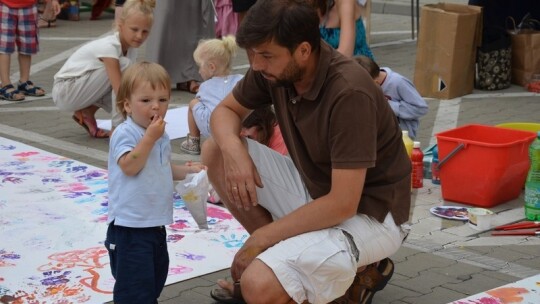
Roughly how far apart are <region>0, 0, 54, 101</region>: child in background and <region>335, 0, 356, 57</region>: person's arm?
10.9ft

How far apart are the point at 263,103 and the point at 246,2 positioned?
187 inches

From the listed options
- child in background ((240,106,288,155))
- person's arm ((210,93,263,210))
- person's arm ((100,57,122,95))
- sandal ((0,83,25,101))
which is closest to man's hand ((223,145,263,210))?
person's arm ((210,93,263,210))

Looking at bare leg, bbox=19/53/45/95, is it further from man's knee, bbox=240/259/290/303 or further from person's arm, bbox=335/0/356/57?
man's knee, bbox=240/259/290/303

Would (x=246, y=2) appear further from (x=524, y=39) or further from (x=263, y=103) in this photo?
(x=263, y=103)

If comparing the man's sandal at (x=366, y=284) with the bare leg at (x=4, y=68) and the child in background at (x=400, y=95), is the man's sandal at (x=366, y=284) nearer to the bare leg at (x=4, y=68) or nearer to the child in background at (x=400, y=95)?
the child in background at (x=400, y=95)

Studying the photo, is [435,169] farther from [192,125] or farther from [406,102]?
[192,125]

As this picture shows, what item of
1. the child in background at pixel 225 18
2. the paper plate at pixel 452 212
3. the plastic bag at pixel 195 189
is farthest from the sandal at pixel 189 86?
the plastic bag at pixel 195 189

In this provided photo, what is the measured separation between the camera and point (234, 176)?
3.91m

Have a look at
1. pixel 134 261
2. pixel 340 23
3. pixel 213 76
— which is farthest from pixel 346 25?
pixel 134 261

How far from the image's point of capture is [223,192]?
412 centimetres

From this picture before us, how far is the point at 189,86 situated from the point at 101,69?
1.89 m

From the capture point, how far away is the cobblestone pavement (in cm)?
437

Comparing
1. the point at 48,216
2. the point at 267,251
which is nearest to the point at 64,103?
the point at 48,216

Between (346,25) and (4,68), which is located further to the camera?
(4,68)
